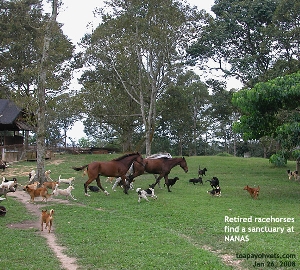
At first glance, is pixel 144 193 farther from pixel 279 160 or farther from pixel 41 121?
pixel 41 121

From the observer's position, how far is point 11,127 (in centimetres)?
4047

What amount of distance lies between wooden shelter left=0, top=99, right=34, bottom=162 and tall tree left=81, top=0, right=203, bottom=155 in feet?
34.6

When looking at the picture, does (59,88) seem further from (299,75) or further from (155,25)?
(299,75)

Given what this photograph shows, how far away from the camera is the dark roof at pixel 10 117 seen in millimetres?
37469

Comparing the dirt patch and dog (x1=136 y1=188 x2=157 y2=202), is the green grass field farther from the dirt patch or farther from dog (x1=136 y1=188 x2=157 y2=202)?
dog (x1=136 y1=188 x2=157 y2=202)

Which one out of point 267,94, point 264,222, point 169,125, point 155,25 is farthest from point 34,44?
point 264,222

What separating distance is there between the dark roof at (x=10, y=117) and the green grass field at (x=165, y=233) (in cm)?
2203

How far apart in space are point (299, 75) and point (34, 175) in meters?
14.0

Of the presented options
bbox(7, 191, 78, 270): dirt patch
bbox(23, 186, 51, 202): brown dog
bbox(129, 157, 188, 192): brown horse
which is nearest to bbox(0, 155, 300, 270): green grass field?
bbox(7, 191, 78, 270): dirt patch

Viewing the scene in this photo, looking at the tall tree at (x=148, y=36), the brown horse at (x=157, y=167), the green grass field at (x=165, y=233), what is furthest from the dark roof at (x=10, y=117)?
the green grass field at (x=165, y=233)

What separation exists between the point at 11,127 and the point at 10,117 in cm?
293

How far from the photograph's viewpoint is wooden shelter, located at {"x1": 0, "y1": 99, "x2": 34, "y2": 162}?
117 feet

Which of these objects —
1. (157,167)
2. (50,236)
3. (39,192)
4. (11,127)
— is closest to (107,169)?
(157,167)

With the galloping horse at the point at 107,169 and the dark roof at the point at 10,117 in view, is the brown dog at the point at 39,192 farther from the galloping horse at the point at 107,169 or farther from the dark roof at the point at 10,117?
the dark roof at the point at 10,117
